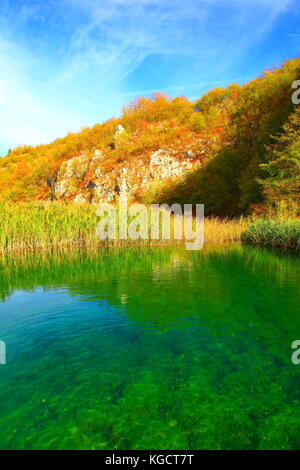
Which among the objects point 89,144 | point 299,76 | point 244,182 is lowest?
point 244,182

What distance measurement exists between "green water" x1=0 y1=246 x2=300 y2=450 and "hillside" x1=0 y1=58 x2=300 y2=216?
62.9 ft

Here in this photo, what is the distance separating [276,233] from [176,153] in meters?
24.2

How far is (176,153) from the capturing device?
120 ft

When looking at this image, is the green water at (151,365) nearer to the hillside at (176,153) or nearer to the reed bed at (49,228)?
the reed bed at (49,228)

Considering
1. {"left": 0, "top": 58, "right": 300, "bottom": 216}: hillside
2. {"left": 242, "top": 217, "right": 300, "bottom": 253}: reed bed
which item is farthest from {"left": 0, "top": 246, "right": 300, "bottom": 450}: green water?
{"left": 0, "top": 58, "right": 300, "bottom": 216}: hillside

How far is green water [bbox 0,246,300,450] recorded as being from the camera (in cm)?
279

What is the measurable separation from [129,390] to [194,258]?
900 centimetres

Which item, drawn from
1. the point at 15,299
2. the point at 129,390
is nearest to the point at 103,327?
the point at 129,390

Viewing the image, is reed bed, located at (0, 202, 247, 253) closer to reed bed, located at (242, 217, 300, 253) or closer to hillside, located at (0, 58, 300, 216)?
reed bed, located at (242, 217, 300, 253)

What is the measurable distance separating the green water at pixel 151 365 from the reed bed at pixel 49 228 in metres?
6.02

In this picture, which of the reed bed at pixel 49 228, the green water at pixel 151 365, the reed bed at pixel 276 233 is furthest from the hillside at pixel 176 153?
the green water at pixel 151 365

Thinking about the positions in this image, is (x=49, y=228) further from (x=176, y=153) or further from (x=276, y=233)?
(x=176, y=153)

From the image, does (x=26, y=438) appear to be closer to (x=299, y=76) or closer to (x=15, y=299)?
(x=15, y=299)

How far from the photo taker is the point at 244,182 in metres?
27.5
